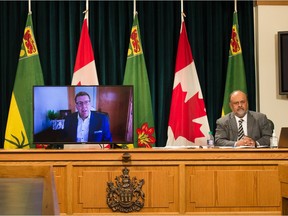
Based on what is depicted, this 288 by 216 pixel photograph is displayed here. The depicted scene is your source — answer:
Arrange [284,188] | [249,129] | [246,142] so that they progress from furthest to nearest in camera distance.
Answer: [249,129], [246,142], [284,188]

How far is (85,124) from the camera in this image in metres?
6.40

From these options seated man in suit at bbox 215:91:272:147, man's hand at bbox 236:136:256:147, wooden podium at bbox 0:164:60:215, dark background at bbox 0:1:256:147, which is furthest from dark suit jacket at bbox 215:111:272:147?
wooden podium at bbox 0:164:60:215

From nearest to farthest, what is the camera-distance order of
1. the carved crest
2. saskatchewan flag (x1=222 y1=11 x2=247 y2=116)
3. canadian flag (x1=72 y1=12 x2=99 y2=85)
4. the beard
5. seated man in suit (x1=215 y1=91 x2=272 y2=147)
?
the carved crest → seated man in suit (x1=215 y1=91 x2=272 y2=147) → the beard → canadian flag (x1=72 y1=12 x2=99 y2=85) → saskatchewan flag (x1=222 y1=11 x2=247 y2=116)

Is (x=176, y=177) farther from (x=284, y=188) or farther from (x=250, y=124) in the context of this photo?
(x=284, y=188)

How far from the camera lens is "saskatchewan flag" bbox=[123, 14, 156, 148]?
7.88 metres

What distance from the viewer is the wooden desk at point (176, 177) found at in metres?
5.87

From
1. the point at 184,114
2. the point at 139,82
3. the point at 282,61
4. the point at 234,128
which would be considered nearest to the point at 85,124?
the point at 234,128

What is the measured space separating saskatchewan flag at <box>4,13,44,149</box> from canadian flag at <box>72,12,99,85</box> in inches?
19.5

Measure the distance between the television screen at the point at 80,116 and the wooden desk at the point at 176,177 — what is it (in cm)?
44

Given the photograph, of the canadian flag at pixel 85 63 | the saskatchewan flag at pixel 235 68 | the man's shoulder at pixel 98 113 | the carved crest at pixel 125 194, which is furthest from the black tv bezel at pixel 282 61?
the carved crest at pixel 125 194

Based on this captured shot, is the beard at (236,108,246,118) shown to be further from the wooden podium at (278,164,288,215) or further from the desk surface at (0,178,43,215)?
the desk surface at (0,178,43,215)

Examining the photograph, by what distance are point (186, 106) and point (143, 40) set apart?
1.07 metres

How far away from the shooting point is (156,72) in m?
8.25

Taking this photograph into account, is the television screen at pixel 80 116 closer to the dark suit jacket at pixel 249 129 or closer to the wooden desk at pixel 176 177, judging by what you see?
the wooden desk at pixel 176 177
